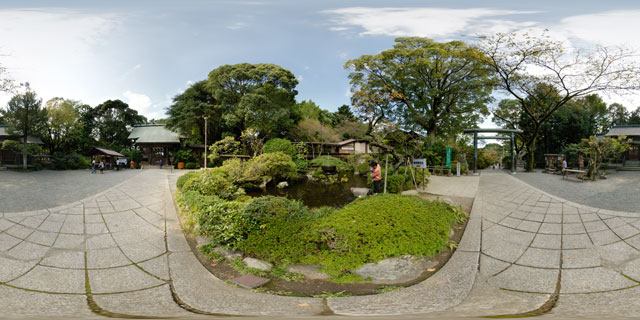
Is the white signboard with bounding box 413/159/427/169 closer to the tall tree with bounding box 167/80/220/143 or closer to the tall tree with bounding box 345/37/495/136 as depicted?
the tall tree with bounding box 345/37/495/136

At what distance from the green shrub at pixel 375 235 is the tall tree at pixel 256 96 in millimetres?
11667

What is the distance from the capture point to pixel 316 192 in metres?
9.36

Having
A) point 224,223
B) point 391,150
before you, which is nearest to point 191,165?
point 391,150

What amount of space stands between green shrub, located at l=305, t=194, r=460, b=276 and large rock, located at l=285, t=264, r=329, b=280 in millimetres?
66

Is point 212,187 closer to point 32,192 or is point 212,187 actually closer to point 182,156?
point 32,192

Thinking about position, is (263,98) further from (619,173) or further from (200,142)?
(619,173)

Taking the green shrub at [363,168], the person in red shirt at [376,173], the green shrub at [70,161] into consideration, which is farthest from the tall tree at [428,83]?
the green shrub at [70,161]

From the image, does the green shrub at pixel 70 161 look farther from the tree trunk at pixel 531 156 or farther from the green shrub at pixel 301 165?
the tree trunk at pixel 531 156

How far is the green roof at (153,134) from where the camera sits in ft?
59.7

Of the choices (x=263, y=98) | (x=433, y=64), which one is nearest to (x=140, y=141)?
(x=263, y=98)

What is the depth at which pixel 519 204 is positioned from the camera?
169 inches

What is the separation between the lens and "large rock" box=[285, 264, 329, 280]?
9.11 feet

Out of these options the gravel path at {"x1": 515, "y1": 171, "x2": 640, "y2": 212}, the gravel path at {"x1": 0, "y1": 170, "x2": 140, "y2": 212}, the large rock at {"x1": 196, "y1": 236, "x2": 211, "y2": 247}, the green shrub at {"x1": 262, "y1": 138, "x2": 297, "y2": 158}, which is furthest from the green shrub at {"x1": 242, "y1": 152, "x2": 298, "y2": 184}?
the gravel path at {"x1": 515, "y1": 171, "x2": 640, "y2": 212}

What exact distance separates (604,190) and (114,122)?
21.8 m
